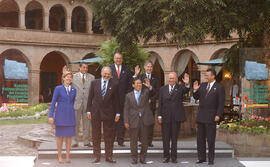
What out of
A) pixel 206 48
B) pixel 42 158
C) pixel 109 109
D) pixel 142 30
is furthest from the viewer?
pixel 206 48

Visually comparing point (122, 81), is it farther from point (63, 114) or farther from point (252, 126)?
point (252, 126)

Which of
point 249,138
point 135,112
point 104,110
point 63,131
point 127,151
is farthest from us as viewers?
point 249,138

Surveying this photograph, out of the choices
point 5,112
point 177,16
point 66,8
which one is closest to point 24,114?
point 5,112

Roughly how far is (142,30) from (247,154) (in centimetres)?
385

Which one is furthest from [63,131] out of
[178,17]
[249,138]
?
[249,138]

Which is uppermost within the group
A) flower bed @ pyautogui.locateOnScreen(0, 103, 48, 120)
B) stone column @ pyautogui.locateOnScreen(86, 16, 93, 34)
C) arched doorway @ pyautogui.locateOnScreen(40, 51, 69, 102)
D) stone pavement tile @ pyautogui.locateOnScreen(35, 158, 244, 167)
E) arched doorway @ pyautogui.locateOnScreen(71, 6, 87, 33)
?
arched doorway @ pyautogui.locateOnScreen(71, 6, 87, 33)

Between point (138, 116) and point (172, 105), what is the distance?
0.71 metres

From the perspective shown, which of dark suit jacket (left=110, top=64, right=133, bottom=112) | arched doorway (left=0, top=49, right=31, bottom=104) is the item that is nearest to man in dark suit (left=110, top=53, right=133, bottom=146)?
dark suit jacket (left=110, top=64, right=133, bottom=112)

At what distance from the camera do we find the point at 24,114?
64.6 feet

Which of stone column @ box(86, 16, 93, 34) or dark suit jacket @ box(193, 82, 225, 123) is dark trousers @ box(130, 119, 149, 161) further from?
stone column @ box(86, 16, 93, 34)

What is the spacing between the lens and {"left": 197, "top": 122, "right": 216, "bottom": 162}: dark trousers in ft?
26.4

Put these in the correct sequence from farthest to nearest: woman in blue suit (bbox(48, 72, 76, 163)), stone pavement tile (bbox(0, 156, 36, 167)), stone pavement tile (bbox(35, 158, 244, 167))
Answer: stone pavement tile (bbox(0, 156, 36, 167))
stone pavement tile (bbox(35, 158, 244, 167))
woman in blue suit (bbox(48, 72, 76, 163))

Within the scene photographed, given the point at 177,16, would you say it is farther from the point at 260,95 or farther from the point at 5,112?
the point at 5,112

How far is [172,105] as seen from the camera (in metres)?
A: 8.20
